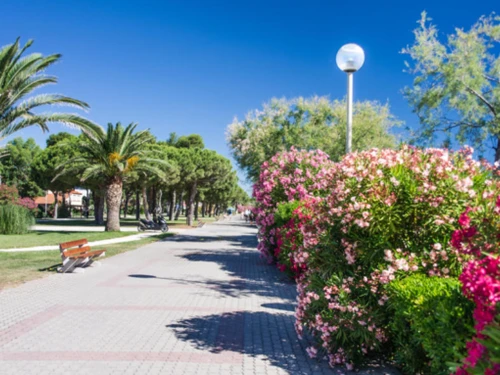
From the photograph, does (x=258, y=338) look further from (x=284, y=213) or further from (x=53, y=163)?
(x=53, y=163)

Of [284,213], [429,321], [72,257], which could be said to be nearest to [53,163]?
[72,257]

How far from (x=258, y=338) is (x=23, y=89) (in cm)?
1129

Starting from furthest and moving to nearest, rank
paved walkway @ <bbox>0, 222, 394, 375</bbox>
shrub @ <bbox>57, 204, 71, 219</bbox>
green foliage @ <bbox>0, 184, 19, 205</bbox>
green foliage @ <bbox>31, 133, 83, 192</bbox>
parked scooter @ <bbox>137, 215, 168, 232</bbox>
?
1. shrub @ <bbox>57, 204, 71, 219</bbox>
2. green foliage @ <bbox>31, 133, 83, 192</bbox>
3. parked scooter @ <bbox>137, 215, 168, 232</bbox>
4. green foliage @ <bbox>0, 184, 19, 205</bbox>
5. paved walkway @ <bbox>0, 222, 394, 375</bbox>

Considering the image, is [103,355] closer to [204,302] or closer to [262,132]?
[204,302]

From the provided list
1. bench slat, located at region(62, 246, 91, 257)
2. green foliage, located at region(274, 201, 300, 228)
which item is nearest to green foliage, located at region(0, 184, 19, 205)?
bench slat, located at region(62, 246, 91, 257)

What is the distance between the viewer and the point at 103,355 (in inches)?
195

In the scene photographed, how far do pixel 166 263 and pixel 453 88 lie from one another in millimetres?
11586

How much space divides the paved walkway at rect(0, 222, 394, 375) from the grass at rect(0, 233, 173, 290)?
0.53 m

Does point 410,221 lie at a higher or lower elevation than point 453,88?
lower

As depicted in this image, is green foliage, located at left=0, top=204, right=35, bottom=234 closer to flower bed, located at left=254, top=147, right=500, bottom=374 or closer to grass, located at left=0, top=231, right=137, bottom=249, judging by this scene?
grass, located at left=0, top=231, right=137, bottom=249

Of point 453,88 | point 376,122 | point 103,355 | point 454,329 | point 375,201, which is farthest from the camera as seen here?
point 376,122

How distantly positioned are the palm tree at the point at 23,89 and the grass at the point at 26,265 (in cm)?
385

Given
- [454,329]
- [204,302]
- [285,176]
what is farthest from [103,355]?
[285,176]

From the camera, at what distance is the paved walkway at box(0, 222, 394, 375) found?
4742 millimetres
